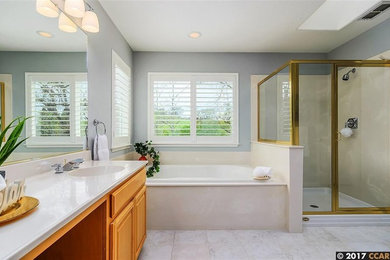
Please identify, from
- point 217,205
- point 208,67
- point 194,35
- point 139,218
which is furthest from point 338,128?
point 139,218

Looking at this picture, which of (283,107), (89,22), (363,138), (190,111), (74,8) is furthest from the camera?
(190,111)

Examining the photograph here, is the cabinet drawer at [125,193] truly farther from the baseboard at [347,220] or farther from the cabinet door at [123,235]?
the baseboard at [347,220]

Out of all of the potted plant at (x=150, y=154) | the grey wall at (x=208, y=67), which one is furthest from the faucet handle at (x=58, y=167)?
the grey wall at (x=208, y=67)

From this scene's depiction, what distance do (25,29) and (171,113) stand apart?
219 cm

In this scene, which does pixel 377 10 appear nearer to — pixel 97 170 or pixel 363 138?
pixel 363 138

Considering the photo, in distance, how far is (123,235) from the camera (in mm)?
1167

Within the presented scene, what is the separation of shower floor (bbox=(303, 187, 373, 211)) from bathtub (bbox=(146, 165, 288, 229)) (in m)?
0.53

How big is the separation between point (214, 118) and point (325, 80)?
1.63m

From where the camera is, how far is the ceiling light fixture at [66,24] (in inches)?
55.2

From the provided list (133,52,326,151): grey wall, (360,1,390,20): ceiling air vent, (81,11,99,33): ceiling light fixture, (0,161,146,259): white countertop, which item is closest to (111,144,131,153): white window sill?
(133,52,326,151): grey wall

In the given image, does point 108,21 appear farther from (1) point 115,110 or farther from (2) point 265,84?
(2) point 265,84

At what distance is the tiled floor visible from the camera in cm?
166

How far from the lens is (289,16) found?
2205 mm

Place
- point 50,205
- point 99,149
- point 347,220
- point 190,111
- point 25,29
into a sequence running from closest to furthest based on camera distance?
point 50,205
point 25,29
point 99,149
point 347,220
point 190,111
